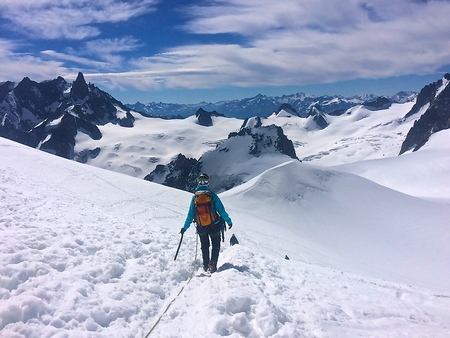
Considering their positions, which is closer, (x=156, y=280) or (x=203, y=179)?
(x=156, y=280)

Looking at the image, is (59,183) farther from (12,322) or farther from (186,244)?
(12,322)

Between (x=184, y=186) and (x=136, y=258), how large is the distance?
375ft

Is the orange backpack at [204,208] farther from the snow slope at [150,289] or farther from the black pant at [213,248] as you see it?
the snow slope at [150,289]

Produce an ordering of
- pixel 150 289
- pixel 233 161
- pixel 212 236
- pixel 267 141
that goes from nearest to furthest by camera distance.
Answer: pixel 150 289 < pixel 212 236 < pixel 233 161 < pixel 267 141

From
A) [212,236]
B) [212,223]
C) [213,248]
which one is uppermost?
[212,223]

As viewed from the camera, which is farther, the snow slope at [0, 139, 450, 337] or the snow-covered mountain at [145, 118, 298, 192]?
the snow-covered mountain at [145, 118, 298, 192]

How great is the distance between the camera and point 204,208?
870 cm

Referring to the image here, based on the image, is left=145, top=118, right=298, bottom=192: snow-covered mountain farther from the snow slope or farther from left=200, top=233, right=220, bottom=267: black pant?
left=200, top=233, right=220, bottom=267: black pant

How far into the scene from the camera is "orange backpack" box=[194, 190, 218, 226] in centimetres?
872

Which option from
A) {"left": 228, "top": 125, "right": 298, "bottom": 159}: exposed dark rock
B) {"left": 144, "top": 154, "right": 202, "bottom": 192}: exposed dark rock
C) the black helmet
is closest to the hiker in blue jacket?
the black helmet

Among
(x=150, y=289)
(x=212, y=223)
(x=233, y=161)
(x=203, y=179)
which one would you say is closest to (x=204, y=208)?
(x=212, y=223)

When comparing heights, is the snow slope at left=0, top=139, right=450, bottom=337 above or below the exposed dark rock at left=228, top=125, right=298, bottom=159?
below

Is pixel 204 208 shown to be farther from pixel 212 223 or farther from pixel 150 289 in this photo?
pixel 150 289

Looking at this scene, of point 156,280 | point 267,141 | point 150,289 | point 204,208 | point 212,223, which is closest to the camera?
point 150,289
